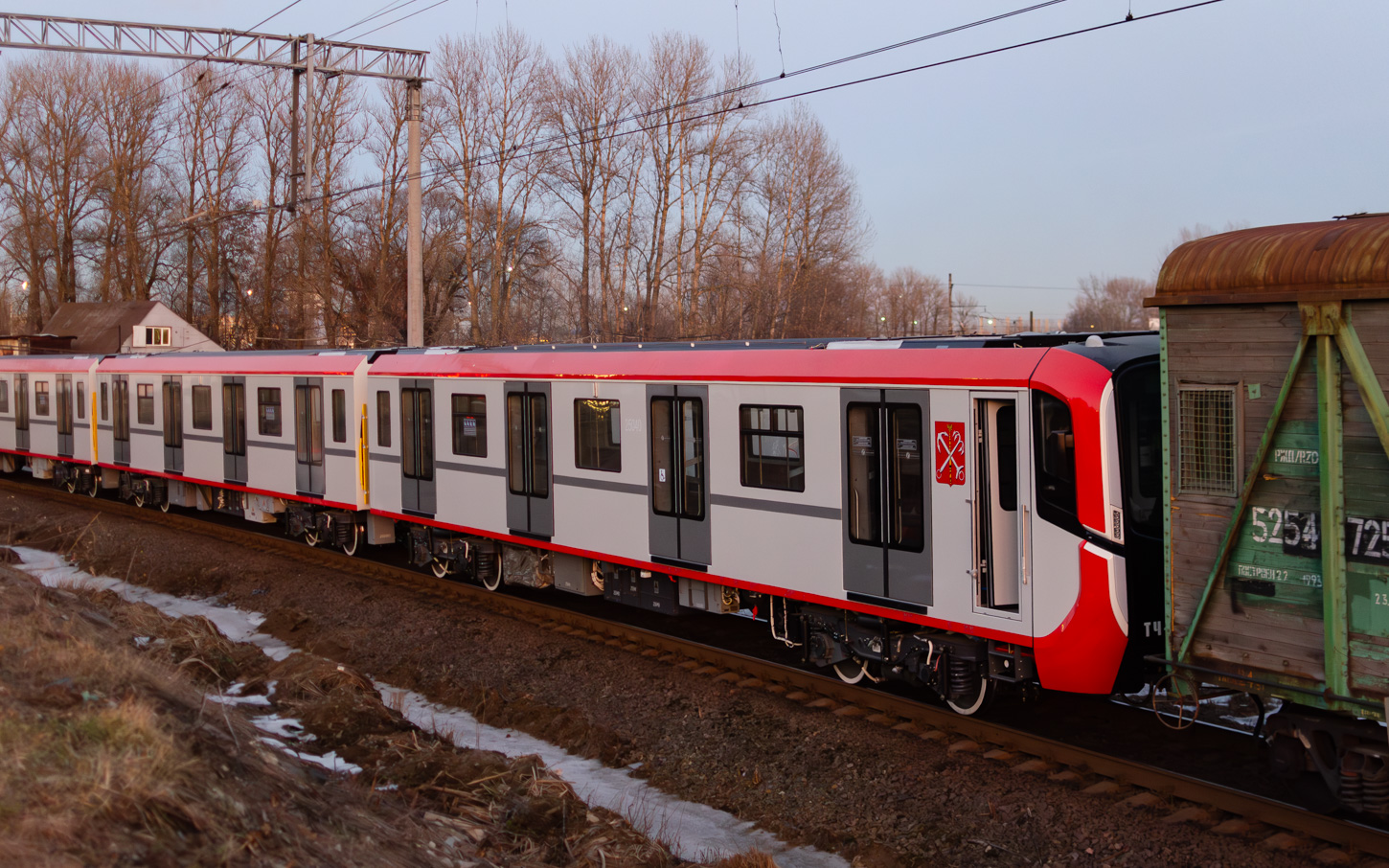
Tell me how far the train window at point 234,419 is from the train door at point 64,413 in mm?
8372

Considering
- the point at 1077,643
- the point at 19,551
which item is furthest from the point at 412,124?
the point at 1077,643

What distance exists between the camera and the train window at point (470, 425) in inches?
546

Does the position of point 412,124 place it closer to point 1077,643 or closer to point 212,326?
point 1077,643

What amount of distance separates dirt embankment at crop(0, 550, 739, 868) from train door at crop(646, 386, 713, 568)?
3218 mm

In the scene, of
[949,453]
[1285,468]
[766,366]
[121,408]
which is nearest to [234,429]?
[121,408]

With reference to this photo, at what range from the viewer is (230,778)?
17.9 ft

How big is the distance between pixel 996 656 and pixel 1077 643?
88 centimetres

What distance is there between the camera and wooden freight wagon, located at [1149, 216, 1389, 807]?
233 inches

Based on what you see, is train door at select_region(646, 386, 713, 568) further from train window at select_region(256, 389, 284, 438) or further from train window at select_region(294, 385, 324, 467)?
train window at select_region(256, 389, 284, 438)

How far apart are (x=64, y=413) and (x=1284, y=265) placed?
2652 cm

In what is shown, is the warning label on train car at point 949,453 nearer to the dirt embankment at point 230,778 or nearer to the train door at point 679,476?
the train door at point 679,476

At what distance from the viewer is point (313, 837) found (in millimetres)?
5152

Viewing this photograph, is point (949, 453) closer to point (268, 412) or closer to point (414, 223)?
point (268, 412)

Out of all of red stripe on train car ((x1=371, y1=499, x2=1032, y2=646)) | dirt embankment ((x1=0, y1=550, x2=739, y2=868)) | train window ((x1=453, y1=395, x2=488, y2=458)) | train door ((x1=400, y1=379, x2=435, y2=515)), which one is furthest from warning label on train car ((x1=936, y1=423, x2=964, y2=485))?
train door ((x1=400, y1=379, x2=435, y2=515))
